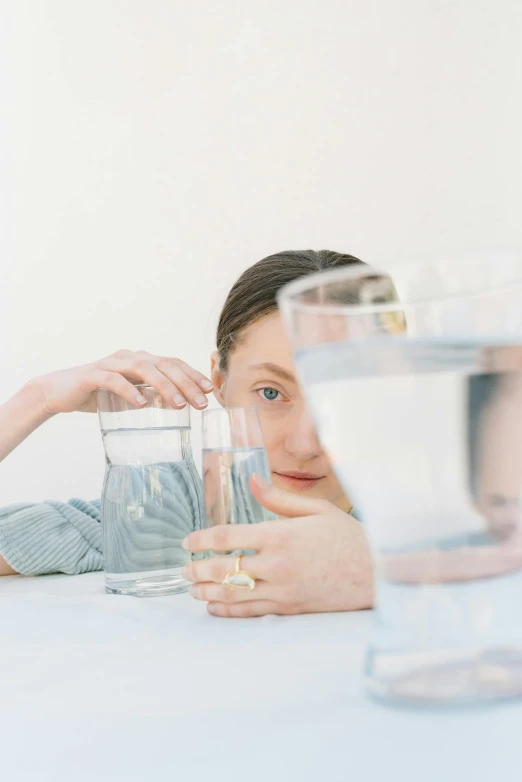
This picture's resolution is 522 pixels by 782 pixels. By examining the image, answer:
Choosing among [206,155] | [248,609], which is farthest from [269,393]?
[206,155]

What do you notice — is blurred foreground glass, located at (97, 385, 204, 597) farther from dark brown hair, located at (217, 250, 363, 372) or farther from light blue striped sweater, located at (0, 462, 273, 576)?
dark brown hair, located at (217, 250, 363, 372)

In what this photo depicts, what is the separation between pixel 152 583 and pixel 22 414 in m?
0.48

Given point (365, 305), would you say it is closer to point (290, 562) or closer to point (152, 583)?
point (290, 562)

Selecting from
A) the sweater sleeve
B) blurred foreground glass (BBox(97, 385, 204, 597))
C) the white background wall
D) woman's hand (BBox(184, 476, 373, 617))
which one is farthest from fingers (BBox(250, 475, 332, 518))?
the white background wall

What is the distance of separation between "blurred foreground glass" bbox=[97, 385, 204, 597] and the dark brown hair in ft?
1.60

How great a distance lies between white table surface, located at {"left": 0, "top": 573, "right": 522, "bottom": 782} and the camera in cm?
23

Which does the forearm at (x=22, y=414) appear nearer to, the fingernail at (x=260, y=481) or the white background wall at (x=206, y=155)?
the fingernail at (x=260, y=481)

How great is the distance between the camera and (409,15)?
212 cm

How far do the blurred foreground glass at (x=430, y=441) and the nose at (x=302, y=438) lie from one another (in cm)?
82

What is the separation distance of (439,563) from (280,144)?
6.71 ft

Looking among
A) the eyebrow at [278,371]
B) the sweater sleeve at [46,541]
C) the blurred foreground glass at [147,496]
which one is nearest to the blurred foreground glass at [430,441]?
the blurred foreground glass at [147,496]

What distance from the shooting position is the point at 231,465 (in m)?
0.58

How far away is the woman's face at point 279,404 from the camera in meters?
1.10

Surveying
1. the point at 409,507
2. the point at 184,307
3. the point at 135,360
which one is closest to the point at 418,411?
the point at 409,507
